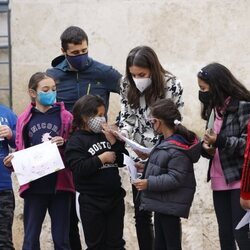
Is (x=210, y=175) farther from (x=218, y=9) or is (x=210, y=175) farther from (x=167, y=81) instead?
(x=218, y=9)

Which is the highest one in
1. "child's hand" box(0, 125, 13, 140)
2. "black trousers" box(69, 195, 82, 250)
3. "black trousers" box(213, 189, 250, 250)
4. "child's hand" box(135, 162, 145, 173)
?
"child's hand" box(0, 125, 13, 140)

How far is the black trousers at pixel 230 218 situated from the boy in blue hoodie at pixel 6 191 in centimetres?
162

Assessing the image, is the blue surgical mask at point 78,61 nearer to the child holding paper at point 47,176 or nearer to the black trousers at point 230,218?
the child holding paper at point 47,176

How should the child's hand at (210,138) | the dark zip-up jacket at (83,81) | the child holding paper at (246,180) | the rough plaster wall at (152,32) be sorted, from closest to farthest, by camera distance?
the child holding paper at (246,180)
the child's hand at (210,138)
the dark zip-up jacket at (83,81)
the rough plaster wall at (152,32)

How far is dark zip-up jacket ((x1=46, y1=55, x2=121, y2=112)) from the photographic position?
6664mm

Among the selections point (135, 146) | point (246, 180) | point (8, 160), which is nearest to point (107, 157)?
point (135, 146)

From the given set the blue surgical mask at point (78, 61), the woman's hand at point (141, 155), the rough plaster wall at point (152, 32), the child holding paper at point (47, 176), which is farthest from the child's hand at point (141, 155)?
the rough plaster wall at point (152, 32)

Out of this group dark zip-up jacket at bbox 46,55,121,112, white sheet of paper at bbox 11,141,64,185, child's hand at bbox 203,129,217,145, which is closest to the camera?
child's hand at bbox 203,129,217,145

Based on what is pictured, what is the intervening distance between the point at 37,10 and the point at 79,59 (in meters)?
2.15

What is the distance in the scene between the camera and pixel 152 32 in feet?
27.6

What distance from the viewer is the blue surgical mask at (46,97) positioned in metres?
6.34

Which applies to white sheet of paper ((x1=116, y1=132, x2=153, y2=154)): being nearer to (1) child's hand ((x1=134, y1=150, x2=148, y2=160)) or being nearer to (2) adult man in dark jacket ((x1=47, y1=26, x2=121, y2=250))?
(1) child's hand ((x1=134, y1=150, x2=148, y2=160))

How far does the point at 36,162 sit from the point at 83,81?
0.80 metres

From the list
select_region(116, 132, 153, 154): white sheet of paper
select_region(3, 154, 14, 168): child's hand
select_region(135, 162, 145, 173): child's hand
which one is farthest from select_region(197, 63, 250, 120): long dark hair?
select_region(3, 154, 14, 168): child's hand
